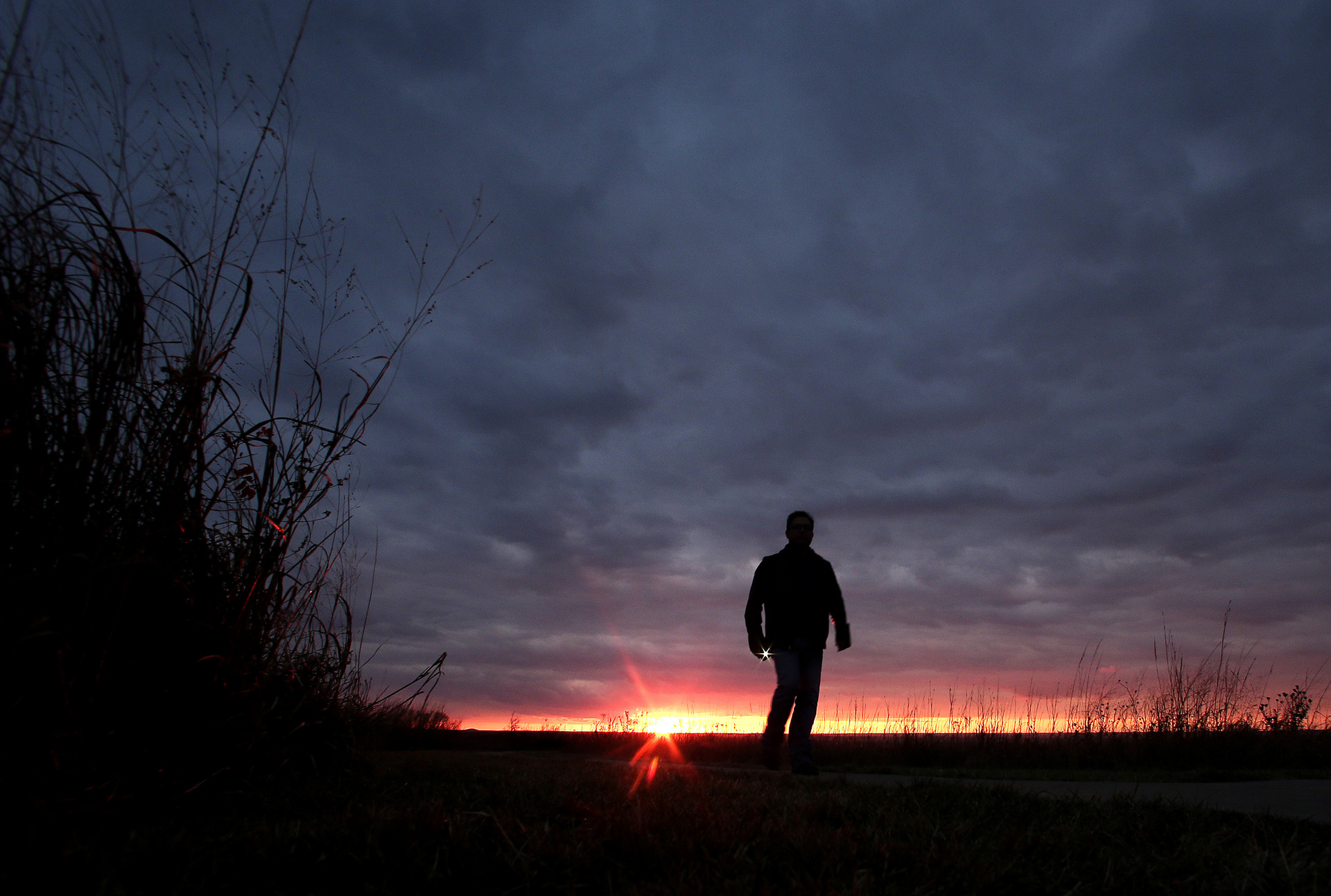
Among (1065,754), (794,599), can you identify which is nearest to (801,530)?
(794,599)

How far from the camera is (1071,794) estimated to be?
150 inches

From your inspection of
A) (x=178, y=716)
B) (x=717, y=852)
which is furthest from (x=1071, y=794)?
(x=178, y=716)

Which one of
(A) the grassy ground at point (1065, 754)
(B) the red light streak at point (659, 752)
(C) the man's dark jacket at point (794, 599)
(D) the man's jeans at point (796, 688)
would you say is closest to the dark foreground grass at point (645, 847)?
(D) the man's jeans at point (796, 688)

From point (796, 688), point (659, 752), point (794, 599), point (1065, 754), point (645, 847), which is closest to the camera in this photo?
point (645, 847)

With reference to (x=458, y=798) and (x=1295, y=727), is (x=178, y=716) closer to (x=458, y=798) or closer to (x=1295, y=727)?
(x=458, y=798)

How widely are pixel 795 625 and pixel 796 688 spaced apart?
50 cm

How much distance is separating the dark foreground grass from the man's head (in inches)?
135

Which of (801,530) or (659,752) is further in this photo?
(659,752)

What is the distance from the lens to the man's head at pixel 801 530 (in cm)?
659

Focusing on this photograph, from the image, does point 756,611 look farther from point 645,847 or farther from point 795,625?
point 645,847

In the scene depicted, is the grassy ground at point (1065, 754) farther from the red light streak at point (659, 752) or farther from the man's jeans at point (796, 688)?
the man's jeans at point (796, 688)

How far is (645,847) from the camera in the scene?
2236 mm

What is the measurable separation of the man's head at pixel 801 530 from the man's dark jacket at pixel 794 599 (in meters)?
0.05

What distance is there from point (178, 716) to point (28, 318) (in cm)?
148
